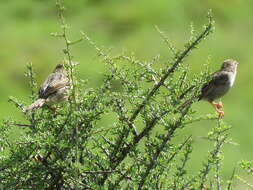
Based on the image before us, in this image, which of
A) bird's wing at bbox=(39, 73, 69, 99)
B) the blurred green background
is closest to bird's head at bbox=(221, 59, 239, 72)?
bird's wing at bbox=(39, 73, 69, 99)

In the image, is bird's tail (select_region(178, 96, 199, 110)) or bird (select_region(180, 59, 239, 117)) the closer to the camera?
bird's tail (select_region(178, 96, 199, 110))

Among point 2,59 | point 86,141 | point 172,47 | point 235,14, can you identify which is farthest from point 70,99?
point 235,14

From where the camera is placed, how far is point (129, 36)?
2477cm

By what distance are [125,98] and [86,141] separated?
0.30 m

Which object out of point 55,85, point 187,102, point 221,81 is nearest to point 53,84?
point 55,85

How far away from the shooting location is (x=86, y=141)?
4.09m

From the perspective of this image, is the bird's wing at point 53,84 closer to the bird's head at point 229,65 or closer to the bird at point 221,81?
the bird at point 221,81

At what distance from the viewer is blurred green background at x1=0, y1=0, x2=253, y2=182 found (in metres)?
20.9

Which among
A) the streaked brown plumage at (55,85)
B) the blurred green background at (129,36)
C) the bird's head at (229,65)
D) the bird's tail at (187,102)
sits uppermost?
the blurred green background at (129,36)

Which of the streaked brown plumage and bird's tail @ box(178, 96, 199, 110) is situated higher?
the streaked brown plumage

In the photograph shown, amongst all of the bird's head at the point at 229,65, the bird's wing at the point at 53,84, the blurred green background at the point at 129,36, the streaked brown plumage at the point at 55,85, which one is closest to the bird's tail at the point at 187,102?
the streaked brown plumage at the point at 55,85

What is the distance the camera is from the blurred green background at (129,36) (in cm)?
2086

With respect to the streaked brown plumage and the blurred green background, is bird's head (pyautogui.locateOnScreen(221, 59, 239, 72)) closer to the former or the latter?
the streaked brown plumage

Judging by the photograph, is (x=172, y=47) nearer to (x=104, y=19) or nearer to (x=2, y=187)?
(x=2, y=187)
